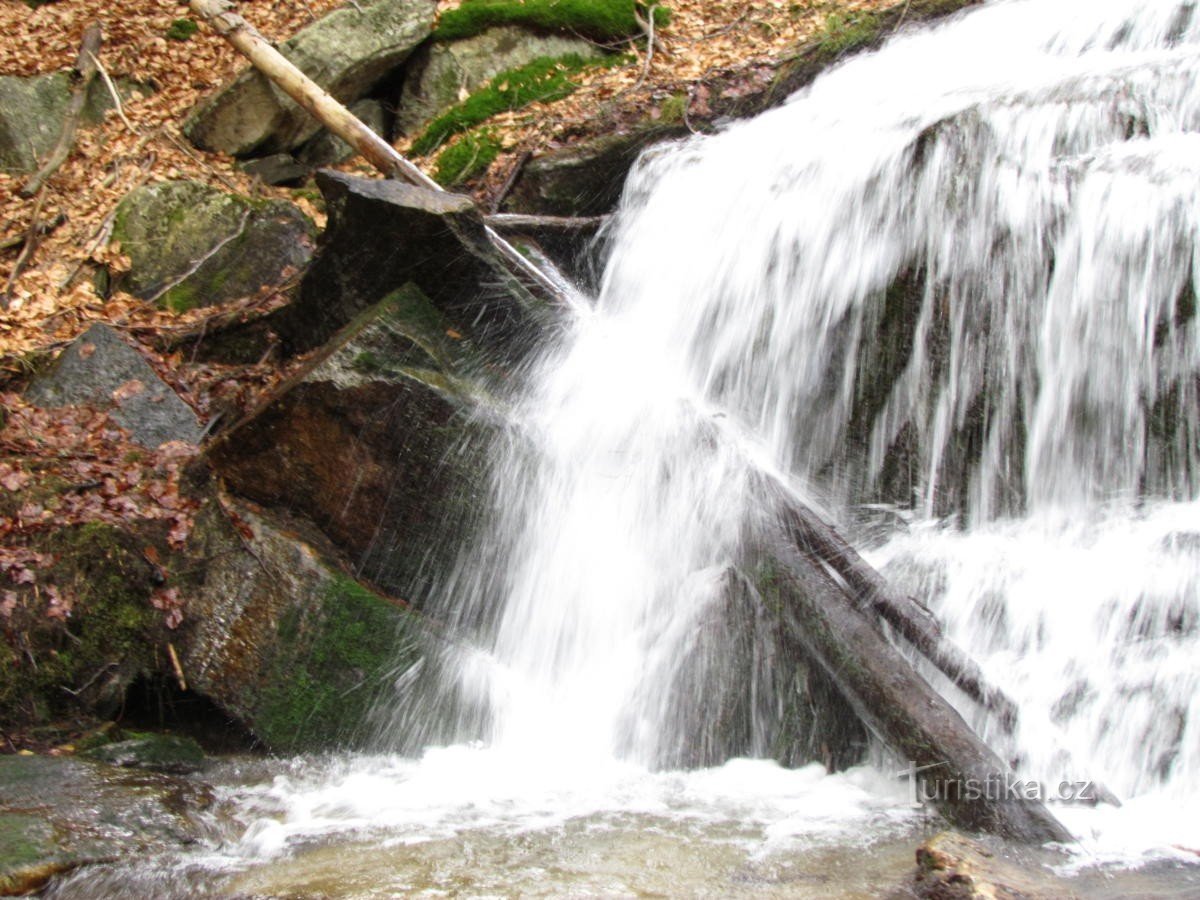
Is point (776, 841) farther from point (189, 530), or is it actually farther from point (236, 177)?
point (236, 177)

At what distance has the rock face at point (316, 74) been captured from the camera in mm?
9625

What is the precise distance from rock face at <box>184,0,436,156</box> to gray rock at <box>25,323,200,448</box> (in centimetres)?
371

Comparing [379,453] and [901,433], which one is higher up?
[901,433]

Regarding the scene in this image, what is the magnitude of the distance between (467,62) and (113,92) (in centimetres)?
347

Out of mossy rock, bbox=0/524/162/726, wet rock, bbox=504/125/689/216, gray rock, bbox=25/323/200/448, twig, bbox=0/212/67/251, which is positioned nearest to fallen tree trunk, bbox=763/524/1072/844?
mossy rock, bbox=0/524/162/726

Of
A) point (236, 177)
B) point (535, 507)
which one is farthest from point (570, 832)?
point (236, 177)

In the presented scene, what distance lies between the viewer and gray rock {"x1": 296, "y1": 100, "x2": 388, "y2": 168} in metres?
10.2

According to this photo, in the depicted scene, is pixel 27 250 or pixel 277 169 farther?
pixel 277 169

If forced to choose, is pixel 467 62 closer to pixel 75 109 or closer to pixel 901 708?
pixel 75 109

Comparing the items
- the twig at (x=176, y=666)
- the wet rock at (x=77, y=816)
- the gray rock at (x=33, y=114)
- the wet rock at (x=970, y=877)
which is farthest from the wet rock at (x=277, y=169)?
the wet rock at (x=970, y=877)

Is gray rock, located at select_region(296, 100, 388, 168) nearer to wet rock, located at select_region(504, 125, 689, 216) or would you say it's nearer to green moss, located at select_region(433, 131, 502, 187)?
green moss, located at select_region(433, 131, 502, 187)

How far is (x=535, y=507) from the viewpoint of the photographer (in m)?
5.74

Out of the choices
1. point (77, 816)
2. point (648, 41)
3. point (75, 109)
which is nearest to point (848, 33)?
A: point (648, 41)

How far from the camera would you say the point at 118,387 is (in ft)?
21.5
